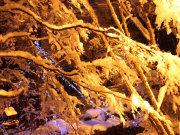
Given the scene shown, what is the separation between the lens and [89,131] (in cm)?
753

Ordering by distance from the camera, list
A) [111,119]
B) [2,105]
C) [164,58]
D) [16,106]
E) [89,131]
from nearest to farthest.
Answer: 1. [164,58]
2. [2,105]
3. [89,131]
4. [111,119]
5. [16,106]

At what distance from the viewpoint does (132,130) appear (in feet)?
28.9

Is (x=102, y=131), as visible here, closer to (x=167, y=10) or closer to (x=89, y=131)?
(x=89, y=131)

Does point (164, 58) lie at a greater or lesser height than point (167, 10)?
lesser

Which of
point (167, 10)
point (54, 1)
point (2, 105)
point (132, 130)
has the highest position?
point (54, 1)

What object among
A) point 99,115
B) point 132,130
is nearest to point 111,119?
point 99,115

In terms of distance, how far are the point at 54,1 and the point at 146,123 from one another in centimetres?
651

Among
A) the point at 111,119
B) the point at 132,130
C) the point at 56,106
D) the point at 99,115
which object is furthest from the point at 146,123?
the point at 56,106

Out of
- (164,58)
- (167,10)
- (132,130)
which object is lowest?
(132,130)

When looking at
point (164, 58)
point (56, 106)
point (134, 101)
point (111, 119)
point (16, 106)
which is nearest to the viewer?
point (134, 101)

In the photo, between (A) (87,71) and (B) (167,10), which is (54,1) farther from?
(B) (167,10)

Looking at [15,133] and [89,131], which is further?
[15,133]

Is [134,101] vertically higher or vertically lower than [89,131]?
higher

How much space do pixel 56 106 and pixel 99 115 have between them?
5091 millimetres
